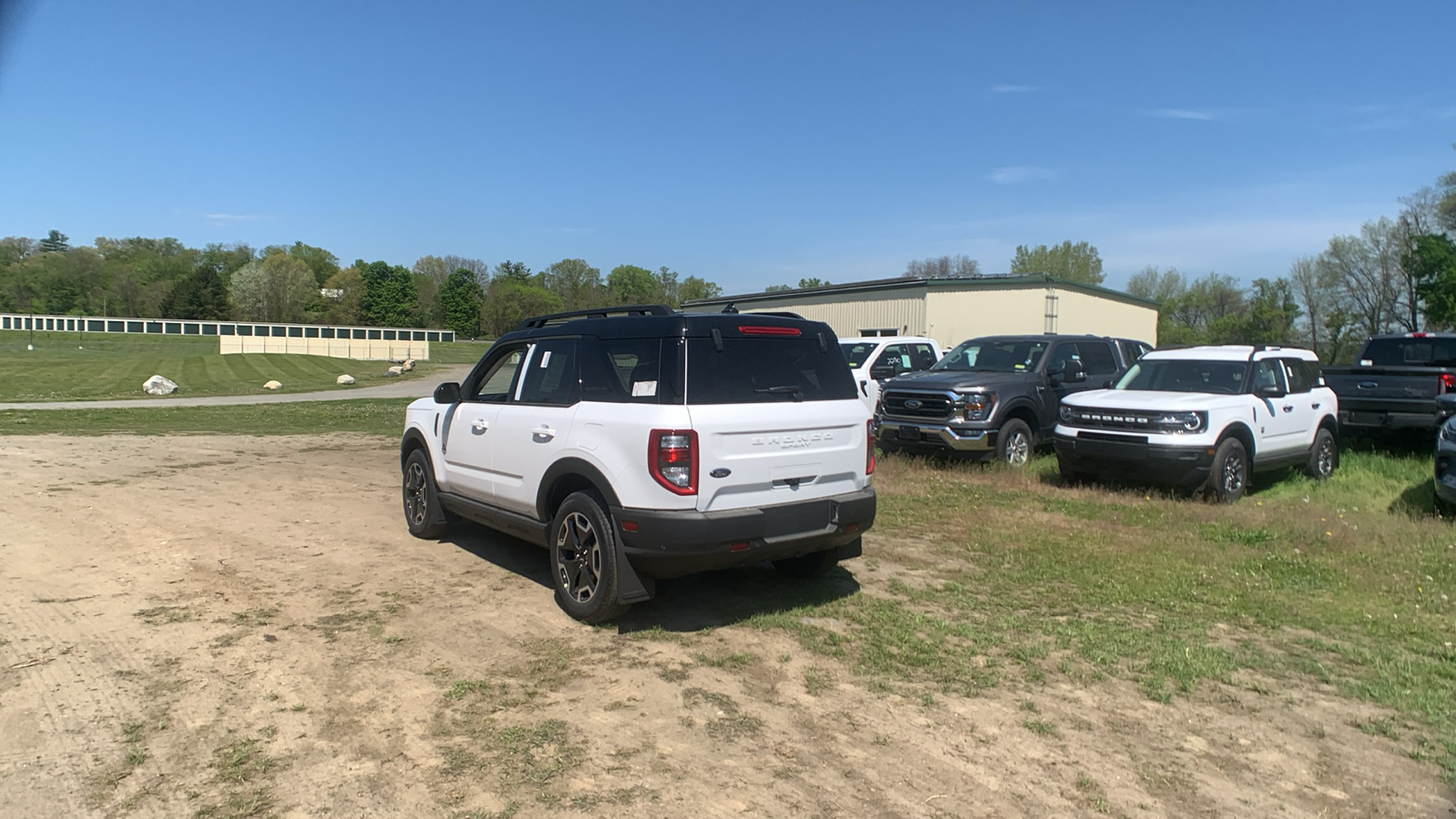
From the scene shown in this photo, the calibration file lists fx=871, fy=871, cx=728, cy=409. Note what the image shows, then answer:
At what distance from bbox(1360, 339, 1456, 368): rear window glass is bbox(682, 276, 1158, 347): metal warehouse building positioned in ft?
44.8

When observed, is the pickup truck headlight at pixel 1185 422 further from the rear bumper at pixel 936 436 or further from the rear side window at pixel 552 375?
the rear side window at pixel 552 375

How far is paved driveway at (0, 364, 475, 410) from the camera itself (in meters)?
22.9

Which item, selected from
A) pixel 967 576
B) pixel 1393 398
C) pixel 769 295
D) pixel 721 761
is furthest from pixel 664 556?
pixel 769 295

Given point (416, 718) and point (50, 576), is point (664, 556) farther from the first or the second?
point (50, 576)

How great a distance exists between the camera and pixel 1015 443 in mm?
11984

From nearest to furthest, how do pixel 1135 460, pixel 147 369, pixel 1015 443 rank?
1. pixel 1135 460
2. pixel 1015 443
3. pixel 147 369

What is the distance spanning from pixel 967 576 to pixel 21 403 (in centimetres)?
2687

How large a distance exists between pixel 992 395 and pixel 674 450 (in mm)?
7920

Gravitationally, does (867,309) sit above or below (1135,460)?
above

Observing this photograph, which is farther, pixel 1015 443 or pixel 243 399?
pixel 243 399

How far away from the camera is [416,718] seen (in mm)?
3994

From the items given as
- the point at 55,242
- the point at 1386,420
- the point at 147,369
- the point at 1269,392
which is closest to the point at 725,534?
the point at 1269,392

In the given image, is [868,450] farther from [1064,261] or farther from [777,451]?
[1064,261]

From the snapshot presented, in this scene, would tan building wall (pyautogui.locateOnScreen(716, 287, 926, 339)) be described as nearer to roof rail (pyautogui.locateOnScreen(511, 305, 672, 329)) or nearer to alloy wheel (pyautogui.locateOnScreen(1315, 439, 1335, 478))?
alloy wheel (pyautogui.locateOnScreen(1315, 439, 1335, 478))
